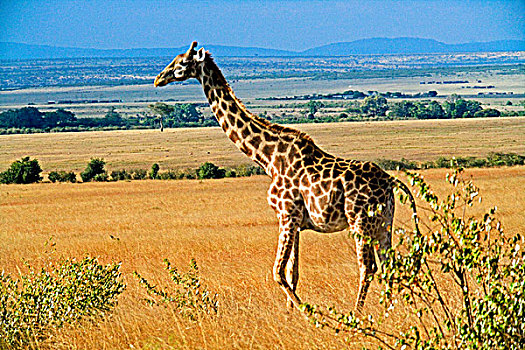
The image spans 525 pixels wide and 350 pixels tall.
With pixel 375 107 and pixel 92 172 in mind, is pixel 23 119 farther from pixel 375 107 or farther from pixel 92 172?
pixel 92 172

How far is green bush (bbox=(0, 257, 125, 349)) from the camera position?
352 inches

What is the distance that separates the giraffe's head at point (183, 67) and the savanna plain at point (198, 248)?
2.79 meters

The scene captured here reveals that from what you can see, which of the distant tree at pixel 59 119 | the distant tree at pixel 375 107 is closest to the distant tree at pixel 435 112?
the distant tree at pixel 375 107

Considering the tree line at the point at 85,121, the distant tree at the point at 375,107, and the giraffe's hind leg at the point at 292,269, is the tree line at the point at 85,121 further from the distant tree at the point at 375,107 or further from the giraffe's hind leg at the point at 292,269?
the giraffe's hind leg at the point at 292,269

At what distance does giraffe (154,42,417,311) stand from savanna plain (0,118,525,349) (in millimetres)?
716

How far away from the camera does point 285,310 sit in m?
9.39

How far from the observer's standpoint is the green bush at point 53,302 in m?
8.95

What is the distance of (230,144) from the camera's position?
10225 cm

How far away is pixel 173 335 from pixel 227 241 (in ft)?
39.1

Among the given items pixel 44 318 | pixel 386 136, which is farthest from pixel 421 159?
pixel 44 318

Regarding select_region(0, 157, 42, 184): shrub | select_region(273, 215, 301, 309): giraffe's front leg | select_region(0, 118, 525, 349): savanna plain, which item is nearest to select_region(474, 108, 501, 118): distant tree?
select_region(0, 118, 525, 349): savanna plain

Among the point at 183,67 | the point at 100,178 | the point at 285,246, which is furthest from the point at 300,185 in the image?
the point at 100,178

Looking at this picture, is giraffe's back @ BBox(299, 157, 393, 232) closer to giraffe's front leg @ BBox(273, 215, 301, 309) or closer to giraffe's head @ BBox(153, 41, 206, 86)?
giraffe's front leg @ BBox(273, 215, 301, 309)

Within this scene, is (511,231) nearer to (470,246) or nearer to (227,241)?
(227,241)
